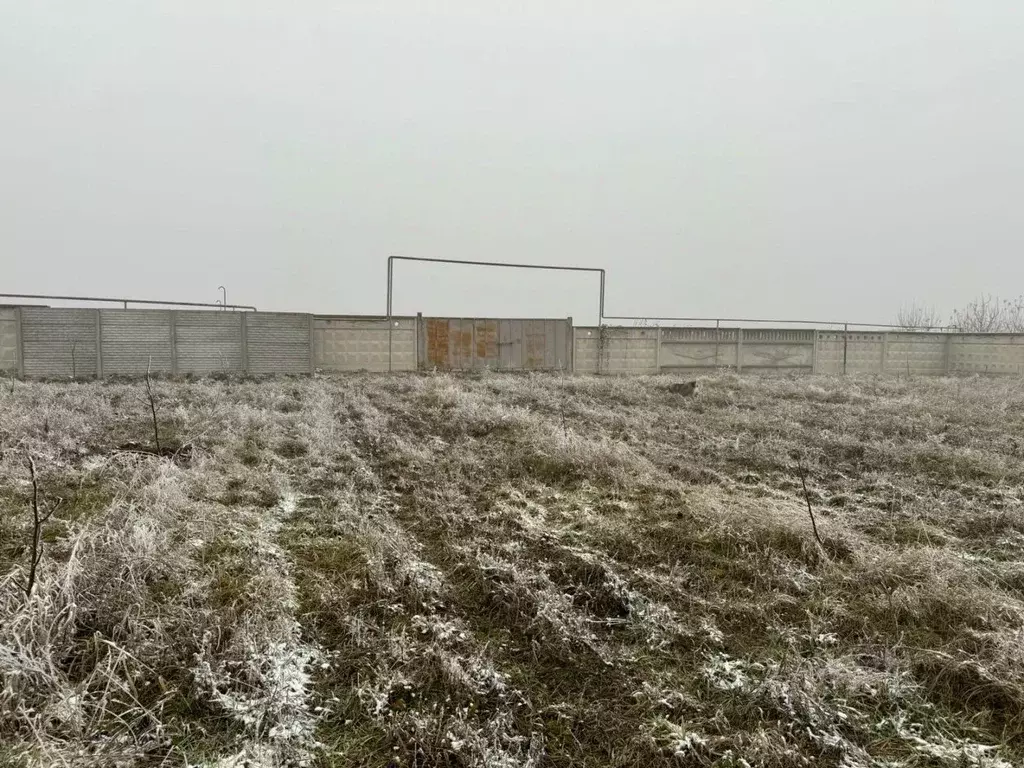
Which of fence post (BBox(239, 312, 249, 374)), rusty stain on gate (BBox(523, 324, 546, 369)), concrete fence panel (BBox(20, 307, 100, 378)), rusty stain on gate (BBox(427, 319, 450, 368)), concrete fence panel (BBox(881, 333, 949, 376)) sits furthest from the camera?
concrete fence panel (BBox(881, 333, 949, 376))

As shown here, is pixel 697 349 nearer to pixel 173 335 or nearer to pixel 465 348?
pixel 465 348

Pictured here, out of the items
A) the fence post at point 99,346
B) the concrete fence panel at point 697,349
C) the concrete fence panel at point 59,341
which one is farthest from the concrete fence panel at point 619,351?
the concrete fence panel at point 59,341

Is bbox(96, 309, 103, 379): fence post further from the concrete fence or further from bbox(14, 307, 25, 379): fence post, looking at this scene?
bbox(14, 307, 25, 379): fence post

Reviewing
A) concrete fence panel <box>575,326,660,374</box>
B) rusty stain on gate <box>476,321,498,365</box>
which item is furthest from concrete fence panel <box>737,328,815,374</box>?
rusty stain on gate <box>476,321,498,365</box>

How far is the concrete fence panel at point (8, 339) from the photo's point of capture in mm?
13164

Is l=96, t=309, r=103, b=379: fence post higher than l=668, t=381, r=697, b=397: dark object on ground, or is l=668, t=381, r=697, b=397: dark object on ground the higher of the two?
l=96, t=309, r=103, b=379: fence post

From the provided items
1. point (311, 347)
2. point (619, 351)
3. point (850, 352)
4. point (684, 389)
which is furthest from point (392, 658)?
point (850, 352)

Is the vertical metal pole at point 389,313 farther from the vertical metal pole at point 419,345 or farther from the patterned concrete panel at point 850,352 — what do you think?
the patterned concrete panel at point 850,352

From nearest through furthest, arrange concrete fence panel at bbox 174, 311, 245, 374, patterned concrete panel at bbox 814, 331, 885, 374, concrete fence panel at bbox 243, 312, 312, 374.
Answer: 1. concrete fence panel at bbox 174, 311, 245, 374
2. concrete fence panel at bbox 243, 312, 312, 374
3. patterned concrete panel at bbox 814, 331, 885, 374

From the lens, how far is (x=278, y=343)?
15.2m

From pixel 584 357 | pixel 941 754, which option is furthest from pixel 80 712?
pixel 584 357

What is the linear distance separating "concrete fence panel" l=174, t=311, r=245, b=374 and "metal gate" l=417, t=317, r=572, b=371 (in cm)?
490

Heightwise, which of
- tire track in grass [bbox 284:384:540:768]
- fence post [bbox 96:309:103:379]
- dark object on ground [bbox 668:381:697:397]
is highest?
fence post [bbox 96:309:103:379]

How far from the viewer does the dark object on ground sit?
11909mm
